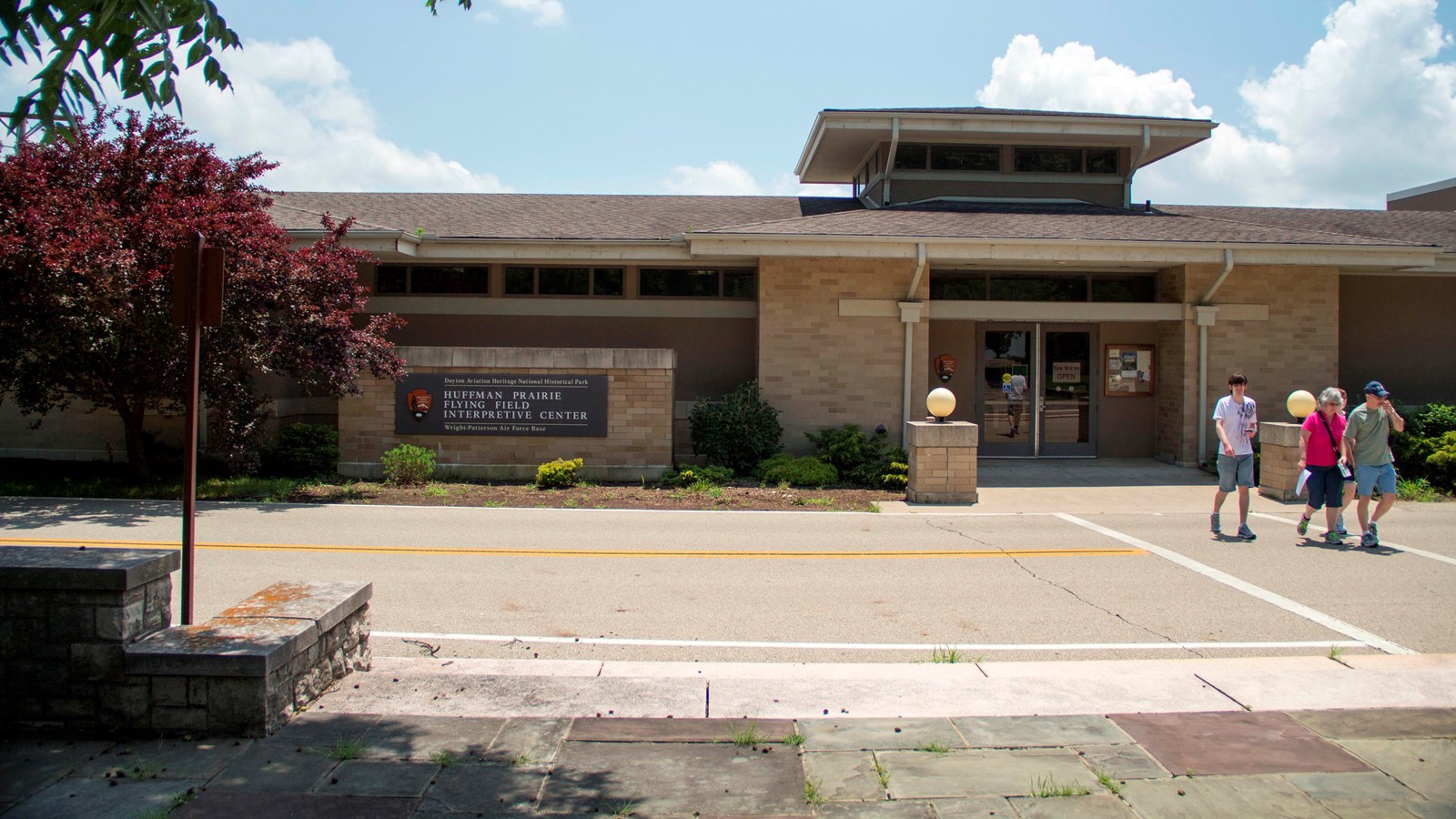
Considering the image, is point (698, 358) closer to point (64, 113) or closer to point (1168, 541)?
point (1168, 541)

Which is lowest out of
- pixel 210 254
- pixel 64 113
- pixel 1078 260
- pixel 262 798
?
pixel 262 798

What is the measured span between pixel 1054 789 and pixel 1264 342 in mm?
14885

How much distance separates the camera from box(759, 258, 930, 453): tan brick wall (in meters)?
16.1

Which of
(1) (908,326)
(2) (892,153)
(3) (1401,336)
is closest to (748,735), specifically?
(1) (908,326)

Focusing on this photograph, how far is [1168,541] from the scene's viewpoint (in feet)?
33.5

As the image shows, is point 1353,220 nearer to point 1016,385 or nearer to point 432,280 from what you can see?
point 1016,385

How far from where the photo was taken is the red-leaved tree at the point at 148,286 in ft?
37.1

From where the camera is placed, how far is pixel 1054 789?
402 centimetres

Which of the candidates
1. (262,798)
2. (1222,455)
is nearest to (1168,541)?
(1222,455)

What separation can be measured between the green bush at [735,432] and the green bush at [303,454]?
5.58 metres

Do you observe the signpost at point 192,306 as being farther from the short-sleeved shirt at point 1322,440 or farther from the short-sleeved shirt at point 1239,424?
the short-sleeved shirt at point 1322,440

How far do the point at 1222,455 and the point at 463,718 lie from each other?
8.87 meters

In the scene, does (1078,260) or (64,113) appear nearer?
(64,113)

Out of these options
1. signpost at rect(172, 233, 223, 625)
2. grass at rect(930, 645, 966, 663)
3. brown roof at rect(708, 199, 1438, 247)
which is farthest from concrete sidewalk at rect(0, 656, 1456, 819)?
brown roof at rect(708, 199, 1438, 247)
